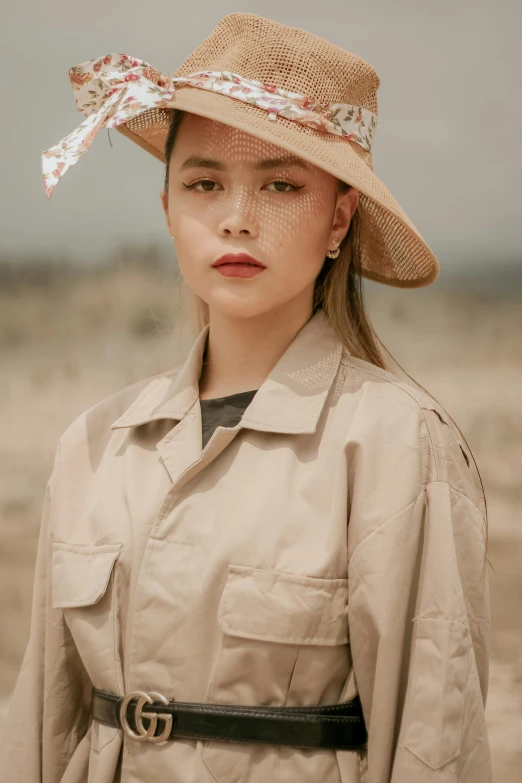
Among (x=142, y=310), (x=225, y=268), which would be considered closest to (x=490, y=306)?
(x=142, y=310)

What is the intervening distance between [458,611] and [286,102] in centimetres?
59

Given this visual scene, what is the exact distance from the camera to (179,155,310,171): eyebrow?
3.46ft

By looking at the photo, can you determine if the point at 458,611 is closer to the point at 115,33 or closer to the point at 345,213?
the point at 345,213

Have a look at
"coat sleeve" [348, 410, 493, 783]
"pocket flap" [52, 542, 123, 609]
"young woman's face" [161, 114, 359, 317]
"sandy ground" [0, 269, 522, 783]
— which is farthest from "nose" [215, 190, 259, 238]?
"sandy ground" [0, 269, 522, 783]

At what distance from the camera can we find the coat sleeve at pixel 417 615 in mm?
928

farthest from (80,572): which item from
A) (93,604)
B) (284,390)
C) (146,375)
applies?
(146,375)

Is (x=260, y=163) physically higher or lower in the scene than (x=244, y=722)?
higher

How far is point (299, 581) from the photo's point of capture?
3.18 feet

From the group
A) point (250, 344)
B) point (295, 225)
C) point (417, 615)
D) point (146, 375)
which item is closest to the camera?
point (417, 615)

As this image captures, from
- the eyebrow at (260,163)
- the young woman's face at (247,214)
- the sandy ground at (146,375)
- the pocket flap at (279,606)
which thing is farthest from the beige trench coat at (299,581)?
the sandy ground at (146,375)

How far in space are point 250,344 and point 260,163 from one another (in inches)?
9.1

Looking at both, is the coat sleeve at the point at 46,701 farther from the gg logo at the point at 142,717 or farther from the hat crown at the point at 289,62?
the hat crown at the point at 289,62

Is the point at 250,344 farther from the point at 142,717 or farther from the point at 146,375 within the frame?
the point at 146,375

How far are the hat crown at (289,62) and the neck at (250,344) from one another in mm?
263
